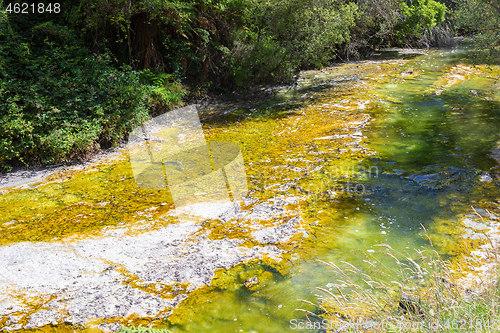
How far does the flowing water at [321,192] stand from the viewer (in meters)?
3.60

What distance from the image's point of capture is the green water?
3.38m

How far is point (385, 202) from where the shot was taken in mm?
5078

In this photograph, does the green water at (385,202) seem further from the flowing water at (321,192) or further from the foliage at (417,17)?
the foliage at (417,17)

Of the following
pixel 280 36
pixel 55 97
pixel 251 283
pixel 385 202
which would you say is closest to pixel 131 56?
pixel 55 97

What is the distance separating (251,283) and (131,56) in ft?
26.8

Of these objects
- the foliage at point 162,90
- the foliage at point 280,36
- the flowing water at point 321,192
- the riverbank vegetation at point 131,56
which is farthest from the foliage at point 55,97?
the foliage at point 280,36

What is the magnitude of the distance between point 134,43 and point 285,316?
8.95 metres

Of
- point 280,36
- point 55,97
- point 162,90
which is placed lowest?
point 162,90

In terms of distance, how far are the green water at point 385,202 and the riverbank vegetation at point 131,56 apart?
2.10m

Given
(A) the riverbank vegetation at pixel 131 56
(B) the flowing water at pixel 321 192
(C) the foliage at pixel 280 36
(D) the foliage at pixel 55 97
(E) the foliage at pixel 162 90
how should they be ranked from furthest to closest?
1. (C) the foliage at pixel 280 36
2. (E) the foliage at pixel 162 90
3. (A) the riverbank vegetation at pixel 131 56
4. (D) the foliage at pixel 55 97
5. (B) the flowing water at pixel 321 192

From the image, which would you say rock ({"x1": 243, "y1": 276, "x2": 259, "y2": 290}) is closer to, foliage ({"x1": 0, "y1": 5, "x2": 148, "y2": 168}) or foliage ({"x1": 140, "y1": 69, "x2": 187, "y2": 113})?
foliage ({"x1": 0, "y1": 5, "x2": 148, "y2": 168})

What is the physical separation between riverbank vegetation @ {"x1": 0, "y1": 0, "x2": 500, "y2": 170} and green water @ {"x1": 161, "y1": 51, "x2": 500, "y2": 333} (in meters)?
2.10

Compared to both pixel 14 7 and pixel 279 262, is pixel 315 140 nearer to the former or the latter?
pixel 279 262

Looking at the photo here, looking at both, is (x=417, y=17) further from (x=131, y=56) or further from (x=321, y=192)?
(x=321, y=192)
